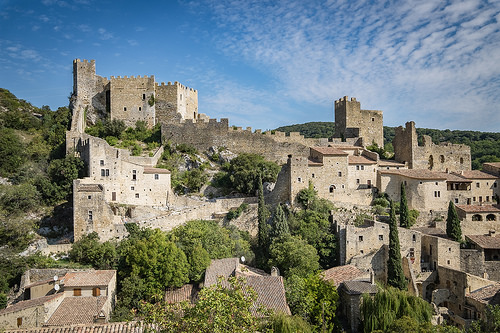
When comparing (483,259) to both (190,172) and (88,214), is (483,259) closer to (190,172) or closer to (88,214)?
(190,172)

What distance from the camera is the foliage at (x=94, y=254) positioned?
Answer: 31.6 meters

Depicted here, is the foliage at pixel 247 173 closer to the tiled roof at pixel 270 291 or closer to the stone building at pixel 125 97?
the stone building at pixel 125 97

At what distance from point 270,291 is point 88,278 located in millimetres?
12505

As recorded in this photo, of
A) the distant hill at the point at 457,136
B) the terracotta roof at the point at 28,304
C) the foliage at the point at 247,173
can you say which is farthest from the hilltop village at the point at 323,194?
the distant hill at the point at 457,136

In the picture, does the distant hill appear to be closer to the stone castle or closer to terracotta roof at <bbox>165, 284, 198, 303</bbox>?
the stone castle

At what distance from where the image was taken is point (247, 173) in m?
43.5

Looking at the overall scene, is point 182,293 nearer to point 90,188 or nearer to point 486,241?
point 90,188

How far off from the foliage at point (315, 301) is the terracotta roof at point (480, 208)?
19.6m

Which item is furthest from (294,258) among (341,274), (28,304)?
(28,304)

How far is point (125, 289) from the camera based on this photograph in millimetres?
28688

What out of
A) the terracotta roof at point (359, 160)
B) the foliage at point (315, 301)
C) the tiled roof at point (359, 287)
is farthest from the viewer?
the terracotta roof at point (359, 160)

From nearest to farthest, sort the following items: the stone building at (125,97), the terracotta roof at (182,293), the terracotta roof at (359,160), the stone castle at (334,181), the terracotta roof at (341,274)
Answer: the terracotta roof at (182,293)
the terracotta roof at (341,274)
the stone castle at (334,181)
the terracotta roof at (359,160)
the stone building at (125,97)

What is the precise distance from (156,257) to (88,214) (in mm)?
7539

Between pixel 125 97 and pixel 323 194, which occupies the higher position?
pixel 125 97
